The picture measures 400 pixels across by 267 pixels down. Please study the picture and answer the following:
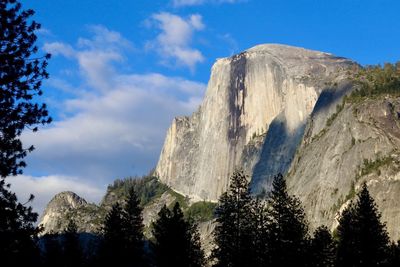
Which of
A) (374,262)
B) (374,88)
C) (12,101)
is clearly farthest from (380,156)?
(12,101)

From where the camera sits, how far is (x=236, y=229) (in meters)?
56.4

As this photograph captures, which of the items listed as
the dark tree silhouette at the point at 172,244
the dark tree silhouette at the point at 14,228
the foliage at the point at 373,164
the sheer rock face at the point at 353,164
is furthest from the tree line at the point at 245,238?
the foliage at the point at 373,164

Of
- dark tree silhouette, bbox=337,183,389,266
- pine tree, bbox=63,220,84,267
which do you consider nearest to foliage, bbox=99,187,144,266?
pine tree, bbox=63,220,84,267

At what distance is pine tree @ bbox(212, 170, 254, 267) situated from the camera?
54269mm

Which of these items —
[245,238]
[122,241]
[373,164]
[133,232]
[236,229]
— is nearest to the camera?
[245,238]

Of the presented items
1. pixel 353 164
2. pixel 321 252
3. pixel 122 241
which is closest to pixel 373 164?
pixel 353 164

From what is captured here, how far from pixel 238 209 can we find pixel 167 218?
7.23m

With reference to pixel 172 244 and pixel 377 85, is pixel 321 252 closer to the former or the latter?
pixel 172 244

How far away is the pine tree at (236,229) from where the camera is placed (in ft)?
178

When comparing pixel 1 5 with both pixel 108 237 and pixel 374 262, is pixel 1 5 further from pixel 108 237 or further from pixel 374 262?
pixel 374 262

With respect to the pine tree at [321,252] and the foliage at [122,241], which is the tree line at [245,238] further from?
the pine tree at [321,252]

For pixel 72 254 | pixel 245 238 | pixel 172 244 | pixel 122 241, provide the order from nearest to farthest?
pixel 245 238 → pixel 172 244 → pixel 122 241 → pixel 72 254

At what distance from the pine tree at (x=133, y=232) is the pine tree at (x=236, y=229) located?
9.19 meters

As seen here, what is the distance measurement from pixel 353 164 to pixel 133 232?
10125cm
